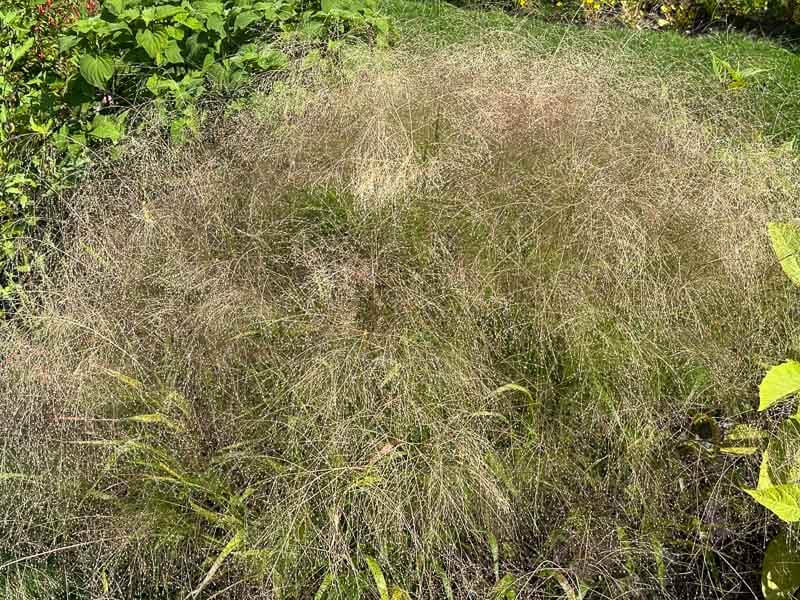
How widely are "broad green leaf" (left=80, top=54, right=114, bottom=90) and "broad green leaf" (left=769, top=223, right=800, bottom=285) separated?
195cm

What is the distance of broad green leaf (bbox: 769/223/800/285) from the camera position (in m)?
2.00

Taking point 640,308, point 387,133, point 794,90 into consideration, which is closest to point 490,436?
point 640,308

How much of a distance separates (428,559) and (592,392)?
53 centimetres

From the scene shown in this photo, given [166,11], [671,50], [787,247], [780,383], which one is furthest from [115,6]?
[671,50]

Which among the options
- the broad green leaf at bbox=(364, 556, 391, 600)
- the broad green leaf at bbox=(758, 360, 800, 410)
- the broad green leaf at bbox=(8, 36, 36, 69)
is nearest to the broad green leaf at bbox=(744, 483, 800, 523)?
the broad green leaf at bbox=(758, 360, 800, 410)

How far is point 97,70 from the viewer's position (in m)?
2.78

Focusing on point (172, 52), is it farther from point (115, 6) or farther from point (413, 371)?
point (413, 371)

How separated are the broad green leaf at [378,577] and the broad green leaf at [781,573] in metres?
0.75

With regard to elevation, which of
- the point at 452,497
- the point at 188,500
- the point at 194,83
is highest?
the point at 194,83

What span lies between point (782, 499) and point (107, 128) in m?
2.15

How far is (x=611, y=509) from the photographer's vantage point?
6.64 ft

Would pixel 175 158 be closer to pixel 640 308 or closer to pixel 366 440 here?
pixel 366 440

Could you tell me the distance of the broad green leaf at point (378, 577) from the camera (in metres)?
1.79

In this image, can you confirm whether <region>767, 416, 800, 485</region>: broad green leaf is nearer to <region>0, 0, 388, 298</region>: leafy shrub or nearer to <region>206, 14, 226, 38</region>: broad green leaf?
<region>0, 0, 388, 298</region>: leafy shrub
